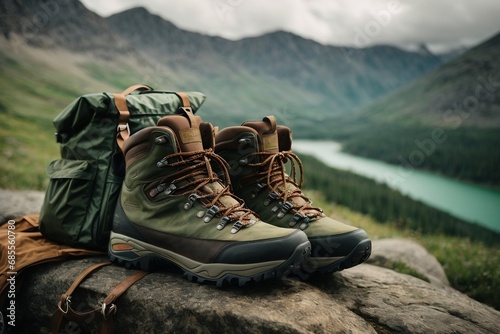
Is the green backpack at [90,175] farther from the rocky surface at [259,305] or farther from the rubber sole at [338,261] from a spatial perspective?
the rubber sole at [338,261]

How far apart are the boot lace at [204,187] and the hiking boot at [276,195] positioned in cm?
30

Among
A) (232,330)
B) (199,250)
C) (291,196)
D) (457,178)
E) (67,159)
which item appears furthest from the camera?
(457,178)

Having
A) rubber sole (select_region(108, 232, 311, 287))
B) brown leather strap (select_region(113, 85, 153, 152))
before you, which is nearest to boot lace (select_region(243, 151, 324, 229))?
rubber sole (select_region(108, 232, 311, 287))

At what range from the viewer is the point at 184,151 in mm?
3074

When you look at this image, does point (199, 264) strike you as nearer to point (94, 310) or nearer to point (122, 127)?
point (94, 310)

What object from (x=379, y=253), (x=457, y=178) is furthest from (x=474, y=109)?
(x=379, y=253)

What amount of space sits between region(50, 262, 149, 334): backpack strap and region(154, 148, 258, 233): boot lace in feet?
2.58

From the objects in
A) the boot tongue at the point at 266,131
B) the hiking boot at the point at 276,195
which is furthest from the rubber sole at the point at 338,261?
the boot tongue at the point at 266,131

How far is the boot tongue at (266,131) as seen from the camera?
3400mm

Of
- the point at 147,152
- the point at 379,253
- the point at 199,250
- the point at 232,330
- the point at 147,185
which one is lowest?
the point at 379,253

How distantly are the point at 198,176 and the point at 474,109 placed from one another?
230 metres

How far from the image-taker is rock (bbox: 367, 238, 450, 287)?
244 inches

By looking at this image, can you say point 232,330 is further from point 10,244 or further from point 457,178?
point 457,178

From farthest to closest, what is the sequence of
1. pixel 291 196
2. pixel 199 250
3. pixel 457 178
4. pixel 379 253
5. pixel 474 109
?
pixel 474 109
pixel 457 178
pixel 379 253
pixel 291 196
pixel 199 250
